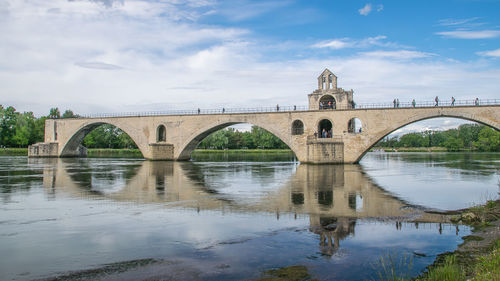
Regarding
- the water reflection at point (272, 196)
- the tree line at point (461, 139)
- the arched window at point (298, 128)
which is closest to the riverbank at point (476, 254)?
the water reflection at point (272, 196)

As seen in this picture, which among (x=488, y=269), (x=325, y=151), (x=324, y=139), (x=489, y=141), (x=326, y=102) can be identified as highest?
(x=326, y=102)

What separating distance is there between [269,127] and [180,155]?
44.7ft

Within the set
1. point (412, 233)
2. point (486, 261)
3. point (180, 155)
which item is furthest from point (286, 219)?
point (180, 155)

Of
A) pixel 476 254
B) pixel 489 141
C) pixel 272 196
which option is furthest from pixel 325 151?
pixel 489 141

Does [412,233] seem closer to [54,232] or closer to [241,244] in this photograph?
[241,244]

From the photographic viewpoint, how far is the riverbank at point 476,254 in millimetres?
6207

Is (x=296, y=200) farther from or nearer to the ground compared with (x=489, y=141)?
nearer to the ground

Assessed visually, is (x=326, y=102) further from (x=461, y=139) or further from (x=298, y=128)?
(x=461, y=139)

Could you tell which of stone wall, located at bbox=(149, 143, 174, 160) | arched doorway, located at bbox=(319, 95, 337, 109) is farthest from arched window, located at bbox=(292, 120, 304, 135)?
stone wall, located at bbox=(149, 143, 174, 160)

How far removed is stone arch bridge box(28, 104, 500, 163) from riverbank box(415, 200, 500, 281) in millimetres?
25623

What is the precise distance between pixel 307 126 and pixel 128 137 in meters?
65.2

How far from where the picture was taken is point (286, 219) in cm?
1239

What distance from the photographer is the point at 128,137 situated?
316 ft

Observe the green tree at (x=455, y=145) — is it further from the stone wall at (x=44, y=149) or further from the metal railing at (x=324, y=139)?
the stone wall at (x=44, y=149)
